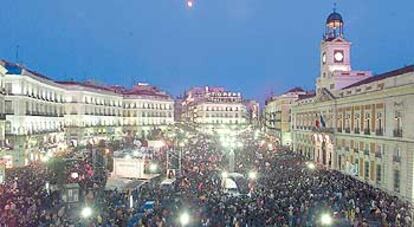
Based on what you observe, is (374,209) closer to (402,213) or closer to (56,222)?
(402,213)

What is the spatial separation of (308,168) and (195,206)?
70.4 feet

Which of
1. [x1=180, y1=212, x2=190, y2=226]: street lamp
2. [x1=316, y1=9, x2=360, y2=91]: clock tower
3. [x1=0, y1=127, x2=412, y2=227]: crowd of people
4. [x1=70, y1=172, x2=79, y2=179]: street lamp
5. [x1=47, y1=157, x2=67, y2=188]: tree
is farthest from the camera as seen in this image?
[x1=316, y1=9, x2=360, y2=91]: clock tower

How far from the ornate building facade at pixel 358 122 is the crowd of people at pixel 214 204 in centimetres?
345

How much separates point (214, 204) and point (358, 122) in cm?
2206

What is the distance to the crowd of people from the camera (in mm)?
22797

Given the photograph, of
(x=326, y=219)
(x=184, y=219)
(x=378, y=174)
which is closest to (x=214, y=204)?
(x=184, y=219)

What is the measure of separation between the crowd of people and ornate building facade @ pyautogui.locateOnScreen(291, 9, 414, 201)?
11.3 feet

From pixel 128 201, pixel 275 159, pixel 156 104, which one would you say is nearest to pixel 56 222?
pixel 128 201

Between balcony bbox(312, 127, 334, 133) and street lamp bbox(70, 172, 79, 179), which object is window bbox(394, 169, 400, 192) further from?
street lamp bbox(70, 172, 79, 179)

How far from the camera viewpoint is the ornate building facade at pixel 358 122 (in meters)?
34.2

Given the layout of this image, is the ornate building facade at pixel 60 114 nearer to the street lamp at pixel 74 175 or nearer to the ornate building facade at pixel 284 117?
the street lamp at pixel 74 175

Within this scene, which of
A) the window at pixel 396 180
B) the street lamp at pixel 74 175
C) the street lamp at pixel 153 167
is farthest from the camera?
A: the window at pixel 396 180

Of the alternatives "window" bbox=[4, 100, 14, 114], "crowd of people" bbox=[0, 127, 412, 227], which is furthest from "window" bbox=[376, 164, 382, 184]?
"window" bbox=[4, 100, 14, 114]

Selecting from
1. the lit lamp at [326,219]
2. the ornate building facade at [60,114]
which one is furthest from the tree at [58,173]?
the lit lamp at [326,219]
